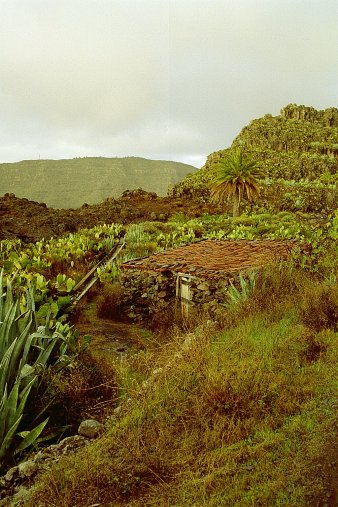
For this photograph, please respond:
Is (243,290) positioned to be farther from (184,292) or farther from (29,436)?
(29,436)

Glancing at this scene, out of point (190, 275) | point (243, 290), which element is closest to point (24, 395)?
point (243, 290)

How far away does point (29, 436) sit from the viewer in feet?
13.2

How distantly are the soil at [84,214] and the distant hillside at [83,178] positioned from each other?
127ft

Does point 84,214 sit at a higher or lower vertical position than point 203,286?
higher

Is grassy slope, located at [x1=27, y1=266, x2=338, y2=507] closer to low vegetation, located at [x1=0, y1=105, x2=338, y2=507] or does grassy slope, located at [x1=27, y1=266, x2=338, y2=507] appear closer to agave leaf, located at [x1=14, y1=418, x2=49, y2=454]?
low vegetation, located at [x1=0, y1=105, x2=338, y2=507]

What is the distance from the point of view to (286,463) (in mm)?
3025

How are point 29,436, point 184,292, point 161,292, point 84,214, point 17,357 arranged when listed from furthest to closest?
point 84,214
point 161,292
point 184,292
point 17,357
point 29,436

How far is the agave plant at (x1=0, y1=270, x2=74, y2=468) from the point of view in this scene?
13.2ft

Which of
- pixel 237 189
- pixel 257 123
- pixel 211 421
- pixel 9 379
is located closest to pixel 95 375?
pixel 9 379

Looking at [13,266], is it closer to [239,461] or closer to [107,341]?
[107,341]

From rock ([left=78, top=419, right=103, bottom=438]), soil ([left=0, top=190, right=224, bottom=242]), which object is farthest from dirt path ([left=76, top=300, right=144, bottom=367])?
soil ([left=0, top=190, right=224, bottom=242])

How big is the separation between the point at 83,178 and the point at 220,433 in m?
82.2

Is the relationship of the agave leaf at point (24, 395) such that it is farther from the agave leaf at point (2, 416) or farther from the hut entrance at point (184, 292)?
the hut entrance at point (184, 292)

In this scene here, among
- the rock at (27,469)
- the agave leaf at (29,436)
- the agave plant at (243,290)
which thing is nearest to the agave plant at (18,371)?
the agave leaf at (29,436)
